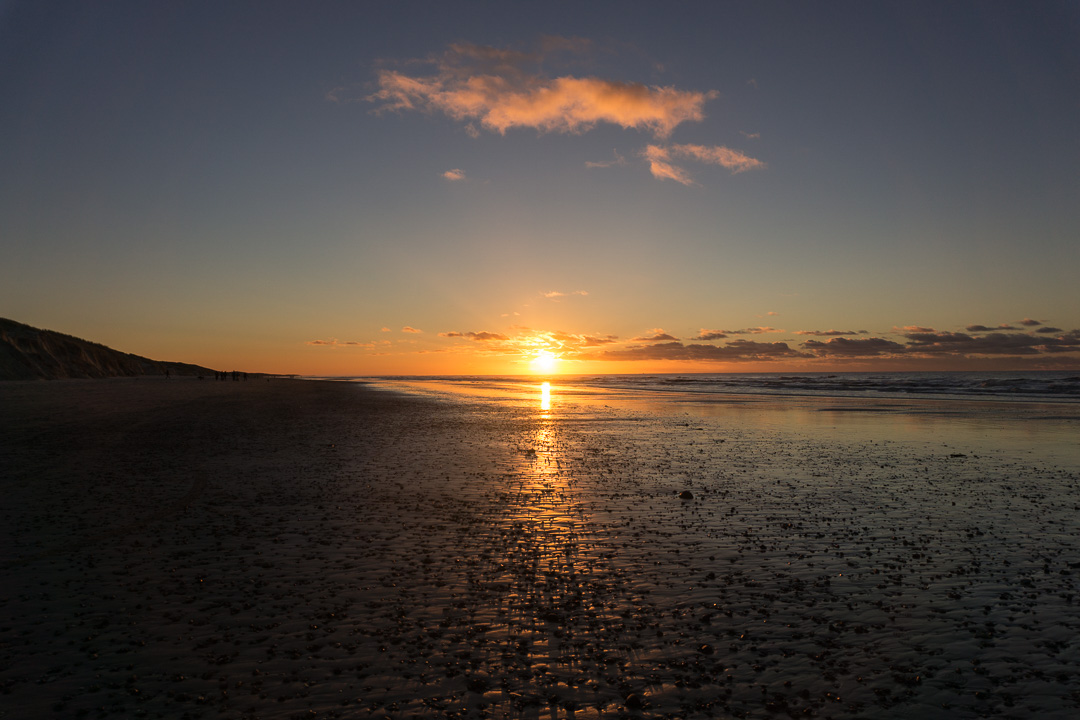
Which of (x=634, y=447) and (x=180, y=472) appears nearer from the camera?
(x=180, y=472)

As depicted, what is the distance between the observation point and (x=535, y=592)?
880 cm

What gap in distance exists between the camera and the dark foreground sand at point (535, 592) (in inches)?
240

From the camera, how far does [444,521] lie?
12.9 metres

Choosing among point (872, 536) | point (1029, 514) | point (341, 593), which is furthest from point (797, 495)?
point (341, 593)

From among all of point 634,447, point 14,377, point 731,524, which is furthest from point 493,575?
point 14,377

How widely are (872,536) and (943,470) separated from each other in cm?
1021

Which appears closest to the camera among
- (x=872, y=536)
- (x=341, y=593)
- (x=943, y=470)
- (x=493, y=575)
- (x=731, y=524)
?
(x=341, y=593)

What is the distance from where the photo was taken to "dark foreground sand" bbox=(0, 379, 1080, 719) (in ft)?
20.0

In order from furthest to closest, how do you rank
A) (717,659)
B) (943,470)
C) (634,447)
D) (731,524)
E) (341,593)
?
(634,447) → (943,470) → (731,524) → (341,593) → (717,659)

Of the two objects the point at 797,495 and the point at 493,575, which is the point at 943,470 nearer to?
the point at 797,495

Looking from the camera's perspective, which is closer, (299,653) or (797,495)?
(299,653)

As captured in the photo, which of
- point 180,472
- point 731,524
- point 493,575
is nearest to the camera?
point 493,575

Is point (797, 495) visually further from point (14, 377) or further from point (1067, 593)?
point (14, 377)

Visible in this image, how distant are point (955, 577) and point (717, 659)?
5.76m
